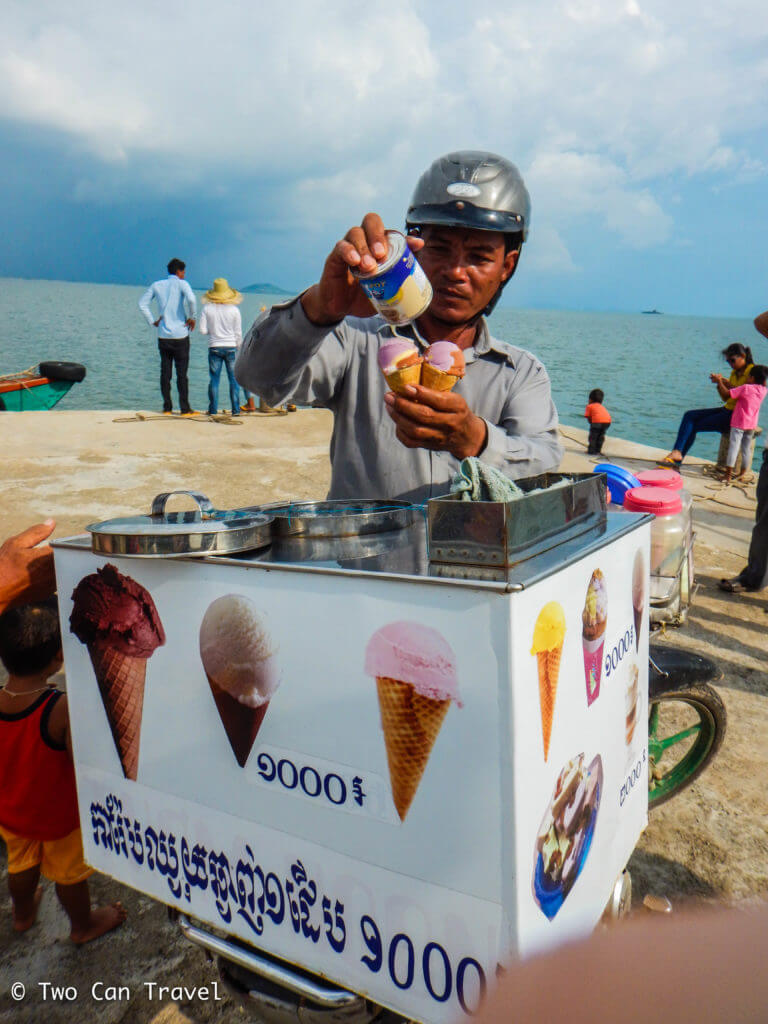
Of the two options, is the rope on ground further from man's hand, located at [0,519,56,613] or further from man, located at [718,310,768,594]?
man's hand, located at [0,519,56,613]

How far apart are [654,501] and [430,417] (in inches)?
35.1

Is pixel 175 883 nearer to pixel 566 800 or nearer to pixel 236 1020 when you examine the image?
pixel 236 1020

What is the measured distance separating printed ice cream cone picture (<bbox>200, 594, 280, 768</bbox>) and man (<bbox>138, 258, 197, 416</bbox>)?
9712mm

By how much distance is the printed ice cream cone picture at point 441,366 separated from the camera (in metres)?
1.63

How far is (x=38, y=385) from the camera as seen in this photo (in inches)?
514

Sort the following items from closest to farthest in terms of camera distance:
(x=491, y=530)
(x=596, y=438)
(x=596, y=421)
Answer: (x=491, y=530) → (x=596, y=421) → (x=596, y=438)

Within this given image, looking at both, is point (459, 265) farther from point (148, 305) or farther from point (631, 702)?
point (148, 305)

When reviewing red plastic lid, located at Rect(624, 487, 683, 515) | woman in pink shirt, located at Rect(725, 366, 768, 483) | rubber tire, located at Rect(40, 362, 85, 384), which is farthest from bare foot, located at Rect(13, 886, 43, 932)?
rubber tire, located at Rect(40, 362, 85, 384)

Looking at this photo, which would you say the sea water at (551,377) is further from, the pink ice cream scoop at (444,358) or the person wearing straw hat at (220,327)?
the pink ice cream scoop at (444,358)

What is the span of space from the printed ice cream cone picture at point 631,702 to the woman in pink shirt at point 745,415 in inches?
324

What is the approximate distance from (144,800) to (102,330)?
209 feet

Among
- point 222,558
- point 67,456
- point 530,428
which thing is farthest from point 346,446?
point 67,456

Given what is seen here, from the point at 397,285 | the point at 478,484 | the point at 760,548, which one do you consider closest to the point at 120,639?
the point at 478,484

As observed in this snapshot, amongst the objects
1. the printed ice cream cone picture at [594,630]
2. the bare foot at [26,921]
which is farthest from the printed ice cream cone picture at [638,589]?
the bare foot at [26,921]
